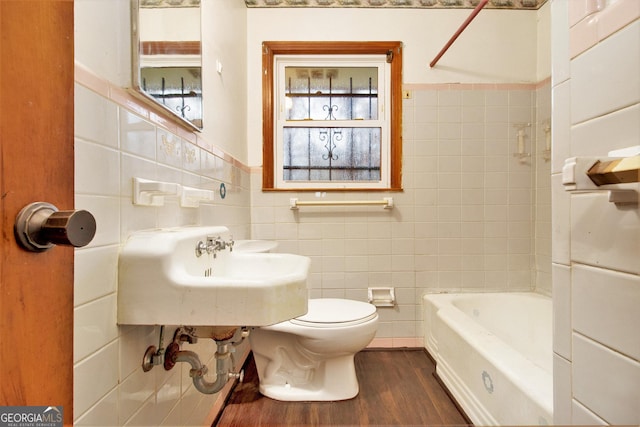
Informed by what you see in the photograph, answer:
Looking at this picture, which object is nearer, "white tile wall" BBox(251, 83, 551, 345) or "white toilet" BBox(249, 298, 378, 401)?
"white toilet" BBox(249, 298, 378, 401)

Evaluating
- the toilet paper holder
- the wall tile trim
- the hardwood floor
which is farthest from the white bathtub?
the wall tile trim

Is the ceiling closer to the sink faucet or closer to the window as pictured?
the window

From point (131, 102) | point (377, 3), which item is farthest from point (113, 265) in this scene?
point (377, 3)

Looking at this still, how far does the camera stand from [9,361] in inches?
13.0

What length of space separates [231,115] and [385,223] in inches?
45.9

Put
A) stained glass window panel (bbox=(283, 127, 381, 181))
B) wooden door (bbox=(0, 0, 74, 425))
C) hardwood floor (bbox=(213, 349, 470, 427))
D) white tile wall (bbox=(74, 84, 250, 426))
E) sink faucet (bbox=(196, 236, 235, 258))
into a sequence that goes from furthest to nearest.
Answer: stained glass window panel (bbox=(283, 127, 381, 181)), hardwood floor (bbox=(213, 349, 470, 427)), sink faucet (bbox=(196, 236, 235, 258)), white tile wall (bbox=(74, 84, 250, 426)), wooden door (bbox=(0, 0, 74, 425))

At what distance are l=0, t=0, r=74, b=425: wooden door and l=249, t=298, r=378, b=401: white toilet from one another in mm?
1025

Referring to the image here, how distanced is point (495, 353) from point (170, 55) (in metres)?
1.62

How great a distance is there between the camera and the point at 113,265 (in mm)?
694

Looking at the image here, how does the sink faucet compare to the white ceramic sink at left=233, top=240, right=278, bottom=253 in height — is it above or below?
above

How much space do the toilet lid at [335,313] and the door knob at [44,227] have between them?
1.02 metres

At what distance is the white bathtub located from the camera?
97 centimetres

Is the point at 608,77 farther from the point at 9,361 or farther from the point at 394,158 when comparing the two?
the point at 394,158

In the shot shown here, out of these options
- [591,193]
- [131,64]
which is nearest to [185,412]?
[131,64]
